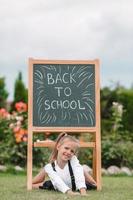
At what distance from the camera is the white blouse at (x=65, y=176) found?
280 inches

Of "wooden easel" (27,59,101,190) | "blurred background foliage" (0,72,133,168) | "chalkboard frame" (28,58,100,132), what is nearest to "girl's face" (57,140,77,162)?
"wooden easel" (27,59,101,190)

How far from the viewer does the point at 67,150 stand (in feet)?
23.7

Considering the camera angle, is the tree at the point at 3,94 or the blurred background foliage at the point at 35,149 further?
the tree at the point at 3,94

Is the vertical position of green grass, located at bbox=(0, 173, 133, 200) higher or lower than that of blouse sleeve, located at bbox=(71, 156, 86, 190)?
lower

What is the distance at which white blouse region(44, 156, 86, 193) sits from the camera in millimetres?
7117

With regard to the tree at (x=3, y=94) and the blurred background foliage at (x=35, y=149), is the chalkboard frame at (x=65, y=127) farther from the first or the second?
the tree at (x=3, y=94)

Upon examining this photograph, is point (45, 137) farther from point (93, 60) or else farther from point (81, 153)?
point (93, 60)

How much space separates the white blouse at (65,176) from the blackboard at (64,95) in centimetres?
62

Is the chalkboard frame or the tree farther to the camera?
the tree

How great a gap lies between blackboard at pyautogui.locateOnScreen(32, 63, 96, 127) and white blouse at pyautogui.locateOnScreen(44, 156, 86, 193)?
0.62m

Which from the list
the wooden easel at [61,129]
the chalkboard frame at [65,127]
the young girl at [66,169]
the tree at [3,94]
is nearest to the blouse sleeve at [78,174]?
the young girl at [66,169]

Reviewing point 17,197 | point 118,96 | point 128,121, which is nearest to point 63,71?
point 17,197

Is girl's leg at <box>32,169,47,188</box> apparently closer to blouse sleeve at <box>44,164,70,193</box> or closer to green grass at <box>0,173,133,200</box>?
green grass at <box>0,173,133,200</box>

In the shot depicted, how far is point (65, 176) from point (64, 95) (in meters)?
1.05
